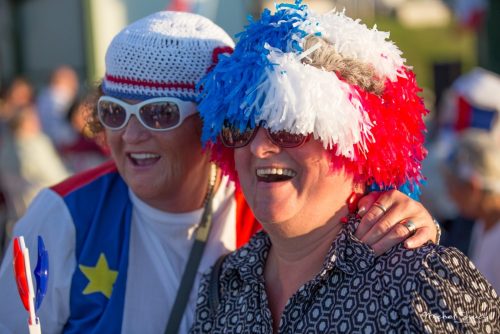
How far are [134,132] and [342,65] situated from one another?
0.89m

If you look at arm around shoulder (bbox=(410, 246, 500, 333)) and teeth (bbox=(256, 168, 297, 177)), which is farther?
teeth (bbox=(256, 168, 297, 177))

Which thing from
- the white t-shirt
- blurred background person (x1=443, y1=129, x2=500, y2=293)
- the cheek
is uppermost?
the cheek

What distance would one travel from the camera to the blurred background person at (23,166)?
796cm

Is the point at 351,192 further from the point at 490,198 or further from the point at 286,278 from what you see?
the point at 490,198

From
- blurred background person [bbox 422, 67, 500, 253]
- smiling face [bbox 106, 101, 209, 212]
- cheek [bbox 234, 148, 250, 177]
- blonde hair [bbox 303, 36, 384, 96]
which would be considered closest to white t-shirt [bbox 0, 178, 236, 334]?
smiling face [bbox 106, 101, 209, 212]

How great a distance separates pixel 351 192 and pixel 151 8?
5853 millimetres

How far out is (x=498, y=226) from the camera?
4.55 meters

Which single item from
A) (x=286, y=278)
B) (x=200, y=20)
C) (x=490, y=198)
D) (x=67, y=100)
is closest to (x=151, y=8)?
(x=67, y=100)

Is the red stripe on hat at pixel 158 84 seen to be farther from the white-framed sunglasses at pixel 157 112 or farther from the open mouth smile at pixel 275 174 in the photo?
the open mouth smile at pixel 275 174

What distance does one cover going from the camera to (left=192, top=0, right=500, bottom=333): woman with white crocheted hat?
227cm

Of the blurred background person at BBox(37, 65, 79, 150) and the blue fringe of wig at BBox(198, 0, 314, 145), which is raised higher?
the blue fringe of wig at BBox(198, 0, 314, 145)

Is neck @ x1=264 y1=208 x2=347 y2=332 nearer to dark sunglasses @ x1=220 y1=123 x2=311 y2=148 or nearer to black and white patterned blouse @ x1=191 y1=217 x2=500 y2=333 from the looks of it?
black and white patterned blouse @ x1=191 y1=217 x2=500 y2=333

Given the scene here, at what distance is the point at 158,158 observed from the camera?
120 inches

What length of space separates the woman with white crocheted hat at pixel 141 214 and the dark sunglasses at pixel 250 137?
0.47 meters
